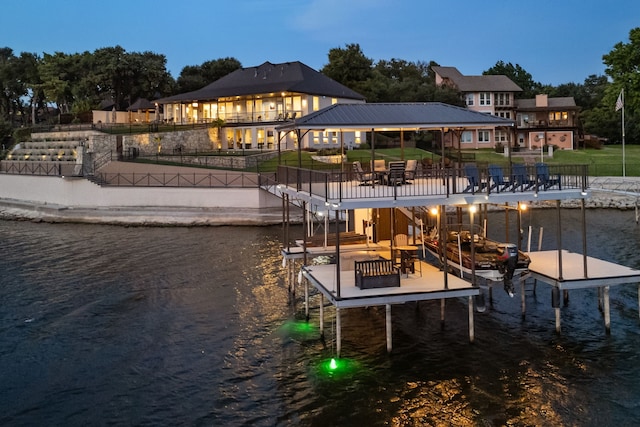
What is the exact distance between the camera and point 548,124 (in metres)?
80.3

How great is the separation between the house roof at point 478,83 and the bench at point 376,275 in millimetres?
65448

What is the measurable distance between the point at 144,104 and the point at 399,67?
4587 cm

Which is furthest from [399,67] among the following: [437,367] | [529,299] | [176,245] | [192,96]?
[437,367]

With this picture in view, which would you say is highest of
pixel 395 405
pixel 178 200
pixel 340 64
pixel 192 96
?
pixel 340 64

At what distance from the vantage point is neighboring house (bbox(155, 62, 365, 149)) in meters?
63.9

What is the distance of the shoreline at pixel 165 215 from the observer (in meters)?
45.5

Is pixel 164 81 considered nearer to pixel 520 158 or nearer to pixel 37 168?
pixel 37 168

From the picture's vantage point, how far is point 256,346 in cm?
1898

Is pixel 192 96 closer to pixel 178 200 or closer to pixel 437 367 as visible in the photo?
pixel 178 200

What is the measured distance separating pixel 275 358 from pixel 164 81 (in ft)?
259

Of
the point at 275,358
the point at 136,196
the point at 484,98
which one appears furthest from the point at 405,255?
the point at 484,98

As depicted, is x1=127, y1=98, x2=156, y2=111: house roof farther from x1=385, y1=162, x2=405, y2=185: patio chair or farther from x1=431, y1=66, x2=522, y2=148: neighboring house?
x1=385, y1=162, x2=405, y2=185: patio chair

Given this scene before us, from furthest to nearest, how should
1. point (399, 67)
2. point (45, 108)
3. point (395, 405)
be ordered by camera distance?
1. point (45, 108)
2. point (399, 67)
3. point (395, 405)

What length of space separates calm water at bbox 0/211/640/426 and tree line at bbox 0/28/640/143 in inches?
2088
